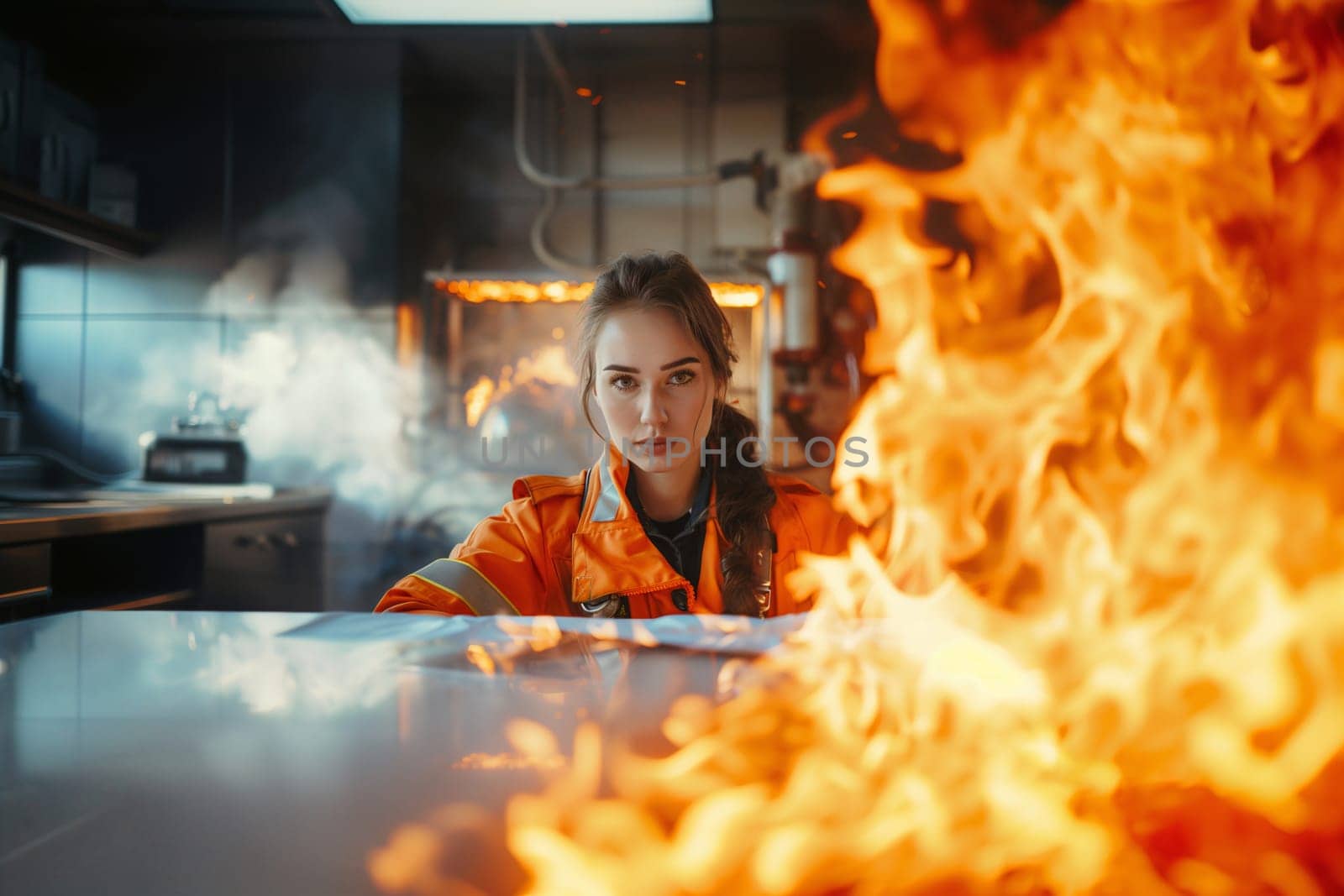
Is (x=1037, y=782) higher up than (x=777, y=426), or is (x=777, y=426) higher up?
(x=777, y=426)

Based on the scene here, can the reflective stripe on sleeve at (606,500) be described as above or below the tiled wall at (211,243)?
below

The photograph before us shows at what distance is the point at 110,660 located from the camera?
0.75 m

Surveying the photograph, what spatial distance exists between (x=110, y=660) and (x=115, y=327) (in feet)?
9.22

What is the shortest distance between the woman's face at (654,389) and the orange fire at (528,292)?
1.70m

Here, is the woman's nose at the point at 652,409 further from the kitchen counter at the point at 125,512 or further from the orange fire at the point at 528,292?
the orange fire at the point at 528,292

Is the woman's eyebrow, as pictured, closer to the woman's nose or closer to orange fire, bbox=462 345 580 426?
the woman's nose

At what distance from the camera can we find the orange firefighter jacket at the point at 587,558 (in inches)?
46.1

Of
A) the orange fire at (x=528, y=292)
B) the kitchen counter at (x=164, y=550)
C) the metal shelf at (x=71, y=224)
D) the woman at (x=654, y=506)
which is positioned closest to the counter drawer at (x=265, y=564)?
the kitchen counter at (x=164, y=550)

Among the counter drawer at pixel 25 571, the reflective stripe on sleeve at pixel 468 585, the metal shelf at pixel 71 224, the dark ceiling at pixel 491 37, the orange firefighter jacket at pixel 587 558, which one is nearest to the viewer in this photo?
the reflective stripe on sleeve at pixel 468 585

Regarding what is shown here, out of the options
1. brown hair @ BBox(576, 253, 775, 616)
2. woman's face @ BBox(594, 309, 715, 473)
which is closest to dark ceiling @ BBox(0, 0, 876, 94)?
brown hair @ BBox(576, 253, 775, 616)

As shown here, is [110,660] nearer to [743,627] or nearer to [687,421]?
[743,627]

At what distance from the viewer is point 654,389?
1.28 metres

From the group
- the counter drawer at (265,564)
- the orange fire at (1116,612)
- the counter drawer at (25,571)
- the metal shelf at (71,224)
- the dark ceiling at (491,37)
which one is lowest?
the counter drawer at (265,564)

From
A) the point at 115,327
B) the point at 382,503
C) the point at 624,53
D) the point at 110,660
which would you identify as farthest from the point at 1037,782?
the point at 115,327
